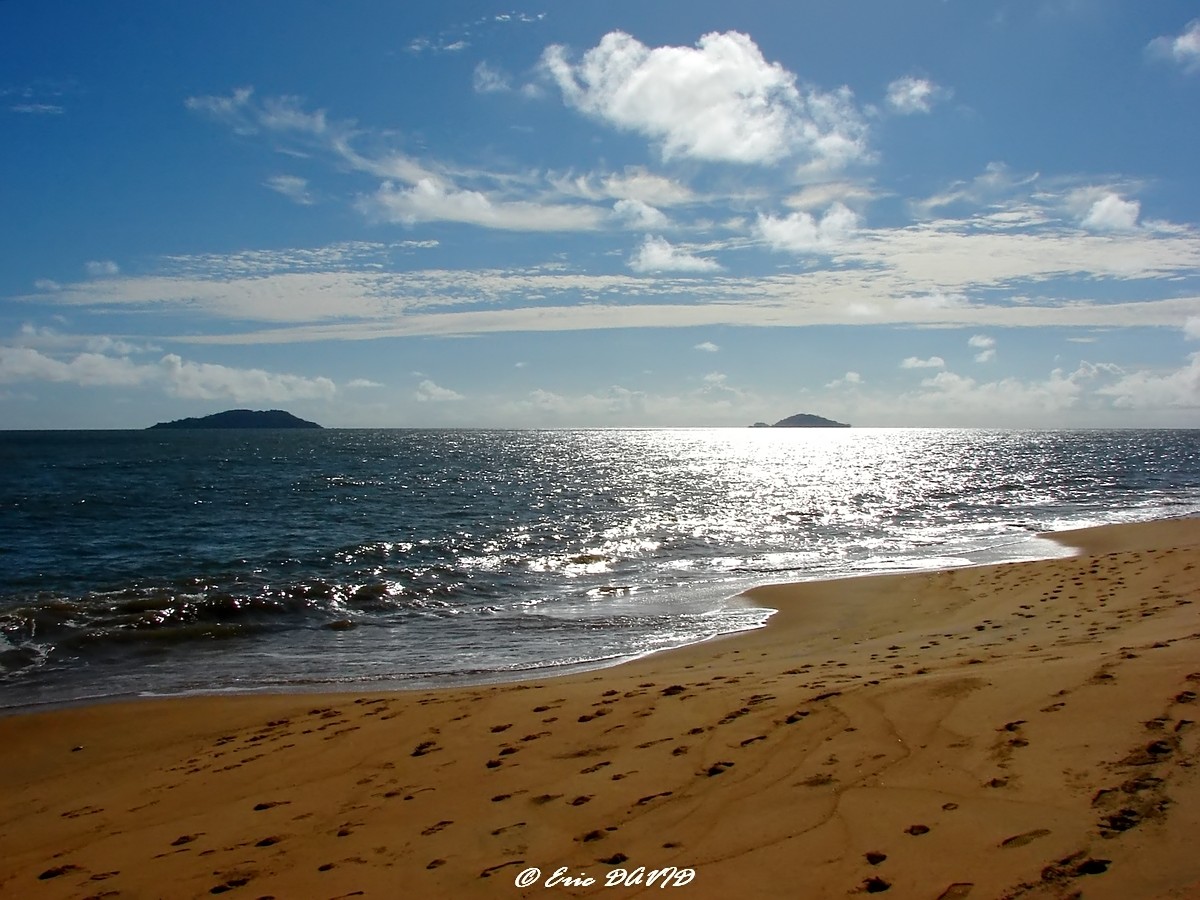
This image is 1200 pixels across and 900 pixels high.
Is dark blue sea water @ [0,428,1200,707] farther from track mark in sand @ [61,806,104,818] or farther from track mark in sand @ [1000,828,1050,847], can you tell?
track mark in sand @ [1000,828,1050,847]

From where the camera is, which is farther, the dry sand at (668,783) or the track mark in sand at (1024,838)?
the dry sand at (668,783)

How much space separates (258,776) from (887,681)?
8.15 meters

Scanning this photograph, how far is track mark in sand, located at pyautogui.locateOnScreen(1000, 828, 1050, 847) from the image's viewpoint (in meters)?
5.33

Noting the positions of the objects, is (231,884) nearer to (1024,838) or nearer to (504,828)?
(504,828)

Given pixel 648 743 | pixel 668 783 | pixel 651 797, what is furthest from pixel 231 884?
pixel 648 743

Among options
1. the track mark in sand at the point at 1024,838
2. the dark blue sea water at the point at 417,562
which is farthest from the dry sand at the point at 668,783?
the dark blue sea water at the point at 417,562

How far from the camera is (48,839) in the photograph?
8.13 meters

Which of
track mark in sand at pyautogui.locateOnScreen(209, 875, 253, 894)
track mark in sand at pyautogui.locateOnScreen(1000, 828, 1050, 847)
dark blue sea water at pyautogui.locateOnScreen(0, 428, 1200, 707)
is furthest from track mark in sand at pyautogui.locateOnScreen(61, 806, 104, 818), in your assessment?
track mark in sand at pyautogui.locateOnScreen(1000, 828, 1050, 847)

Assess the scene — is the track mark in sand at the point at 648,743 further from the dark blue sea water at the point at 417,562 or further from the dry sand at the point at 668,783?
the dark blue sea water at the point at 417,562

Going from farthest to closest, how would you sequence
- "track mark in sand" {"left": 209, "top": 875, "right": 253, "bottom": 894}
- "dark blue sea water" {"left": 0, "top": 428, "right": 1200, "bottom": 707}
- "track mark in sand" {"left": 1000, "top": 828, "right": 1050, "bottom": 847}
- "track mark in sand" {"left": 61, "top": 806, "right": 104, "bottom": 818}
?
"dark blue sea water" {"left": 0, "top": 428, "right": 1200, "bottom": 707} < "track mark in sand" {"left": 61, "top": 806, "right": 104, "bottom": 818} < "track mark in sand" {"left": 209, "top": 875, "right": 253, "bottom": 894} < "track mark in sand" {"left": 1000, "top": 828, "right": 1050, "bottom": 847}

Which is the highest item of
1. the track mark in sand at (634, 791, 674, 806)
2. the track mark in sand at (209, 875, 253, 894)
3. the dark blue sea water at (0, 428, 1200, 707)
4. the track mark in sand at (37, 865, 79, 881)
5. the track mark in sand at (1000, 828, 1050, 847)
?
the track mark in sand at (1000, 828, 1050, 847)

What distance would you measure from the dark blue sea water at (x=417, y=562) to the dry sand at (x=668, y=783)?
3353mm

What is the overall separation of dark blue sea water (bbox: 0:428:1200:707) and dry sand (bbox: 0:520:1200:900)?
11.0 feet

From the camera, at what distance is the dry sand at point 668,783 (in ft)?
17.9
